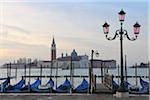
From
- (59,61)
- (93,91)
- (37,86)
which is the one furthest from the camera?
(59,61)

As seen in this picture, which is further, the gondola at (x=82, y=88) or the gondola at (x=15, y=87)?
the gondola at (x=15, y=87)

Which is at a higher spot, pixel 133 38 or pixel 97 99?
pixel 133 38

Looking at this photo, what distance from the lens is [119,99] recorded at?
14.2 metres

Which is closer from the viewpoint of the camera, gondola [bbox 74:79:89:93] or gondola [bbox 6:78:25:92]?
gondola [bbox 74:79:89:93]

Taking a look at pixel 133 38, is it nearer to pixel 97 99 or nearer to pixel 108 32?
pixel 108 32

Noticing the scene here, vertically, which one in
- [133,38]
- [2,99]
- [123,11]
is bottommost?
[2,99]

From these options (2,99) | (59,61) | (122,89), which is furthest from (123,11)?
(59,61)

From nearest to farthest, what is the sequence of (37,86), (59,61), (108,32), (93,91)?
(108,32) < (93,91) < (37,86) < (59,61)

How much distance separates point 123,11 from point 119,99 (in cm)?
352

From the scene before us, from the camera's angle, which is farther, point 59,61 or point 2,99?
point 59,61

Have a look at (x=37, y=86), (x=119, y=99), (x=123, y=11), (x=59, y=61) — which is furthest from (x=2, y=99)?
(x=59, y=61)

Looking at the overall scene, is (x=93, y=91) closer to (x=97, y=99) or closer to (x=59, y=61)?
(x=97, y=99)

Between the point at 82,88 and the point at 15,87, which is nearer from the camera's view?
the point at 82,88

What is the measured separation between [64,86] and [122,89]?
8.45 m
